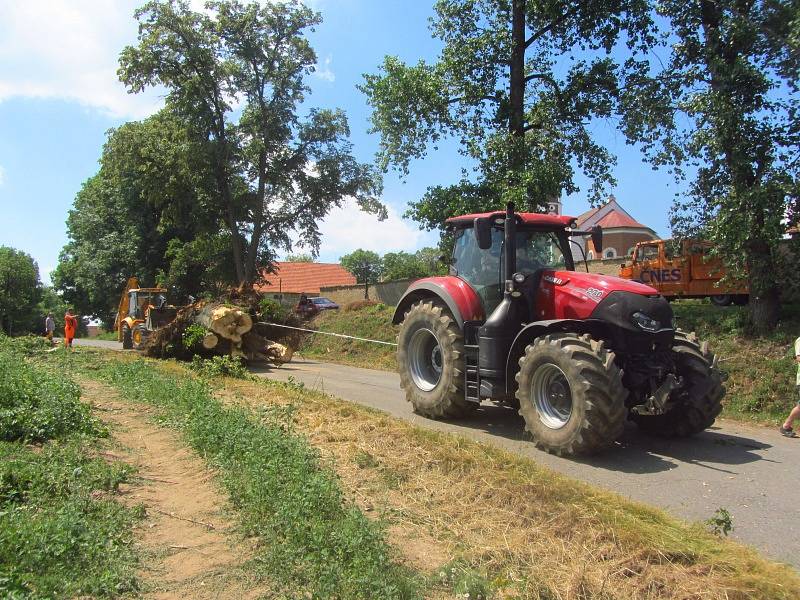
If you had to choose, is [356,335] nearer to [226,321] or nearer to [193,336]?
[226,321]

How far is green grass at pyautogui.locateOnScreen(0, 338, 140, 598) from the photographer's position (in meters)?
3.28

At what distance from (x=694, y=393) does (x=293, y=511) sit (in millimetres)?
4749

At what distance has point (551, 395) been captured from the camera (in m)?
6.69

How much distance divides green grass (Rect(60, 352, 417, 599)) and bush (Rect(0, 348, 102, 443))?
1084 mm

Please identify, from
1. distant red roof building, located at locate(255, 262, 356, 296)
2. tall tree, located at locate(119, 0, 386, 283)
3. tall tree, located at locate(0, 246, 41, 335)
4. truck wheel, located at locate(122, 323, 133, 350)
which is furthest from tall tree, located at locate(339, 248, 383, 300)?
truck wheel, located at locate(122, 323, 133, 350)

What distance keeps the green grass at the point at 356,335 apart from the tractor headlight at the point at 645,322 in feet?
32.5

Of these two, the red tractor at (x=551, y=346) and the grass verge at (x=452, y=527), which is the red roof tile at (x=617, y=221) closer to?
the red tractor at (x=551, y=346)

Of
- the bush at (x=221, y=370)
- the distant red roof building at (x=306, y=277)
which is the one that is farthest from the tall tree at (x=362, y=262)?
the bush at (x=221, y=370)

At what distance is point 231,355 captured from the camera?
48.4 feet

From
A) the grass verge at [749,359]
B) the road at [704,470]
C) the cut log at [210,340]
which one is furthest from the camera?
the cut log at [210,340]

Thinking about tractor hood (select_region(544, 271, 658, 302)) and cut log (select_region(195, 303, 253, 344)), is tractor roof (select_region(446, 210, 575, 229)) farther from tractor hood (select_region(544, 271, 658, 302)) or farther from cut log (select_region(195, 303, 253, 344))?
cut log (select_region(195, 303, 253, 344))

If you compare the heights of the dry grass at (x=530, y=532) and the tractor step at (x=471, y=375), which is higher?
the tractor step at (x=471, y=375)

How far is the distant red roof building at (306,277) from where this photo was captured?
60750 millimetres

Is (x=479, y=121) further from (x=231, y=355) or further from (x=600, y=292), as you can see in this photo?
(x=600, y=292)
